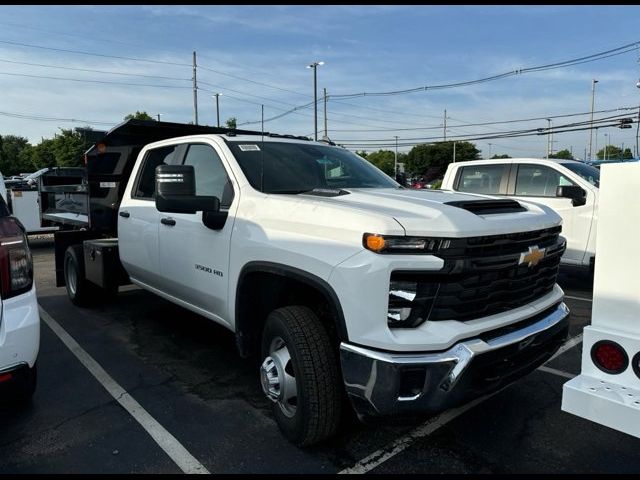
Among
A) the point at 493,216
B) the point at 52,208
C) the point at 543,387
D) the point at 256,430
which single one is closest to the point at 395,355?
the point at 493,216

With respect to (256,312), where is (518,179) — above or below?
above

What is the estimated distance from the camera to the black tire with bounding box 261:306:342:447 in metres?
2.76

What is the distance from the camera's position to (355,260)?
257 centimetres

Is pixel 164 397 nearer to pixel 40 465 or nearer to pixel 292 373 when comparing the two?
pixel 40 465

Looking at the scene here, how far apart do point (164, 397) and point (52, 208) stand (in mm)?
6156

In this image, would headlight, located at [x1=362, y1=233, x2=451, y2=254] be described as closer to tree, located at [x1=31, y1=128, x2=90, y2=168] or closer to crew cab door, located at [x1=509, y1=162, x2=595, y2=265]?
crew cab door, located at [x1=509, y1=162, x2=595, y2=265]

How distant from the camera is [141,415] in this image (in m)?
3.43

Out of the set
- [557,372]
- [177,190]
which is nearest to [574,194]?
[557,372]

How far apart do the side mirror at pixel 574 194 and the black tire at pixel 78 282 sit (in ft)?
21.3

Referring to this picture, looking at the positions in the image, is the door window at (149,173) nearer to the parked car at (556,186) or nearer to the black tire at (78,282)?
the black tire at (78,282)

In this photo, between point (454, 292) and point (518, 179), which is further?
point (518, 179)

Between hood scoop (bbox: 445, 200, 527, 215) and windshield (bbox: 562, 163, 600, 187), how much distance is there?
4.95 meters

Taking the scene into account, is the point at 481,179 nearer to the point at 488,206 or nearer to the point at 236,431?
the point at 488,206

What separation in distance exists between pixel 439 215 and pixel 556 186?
5819 millimetres
